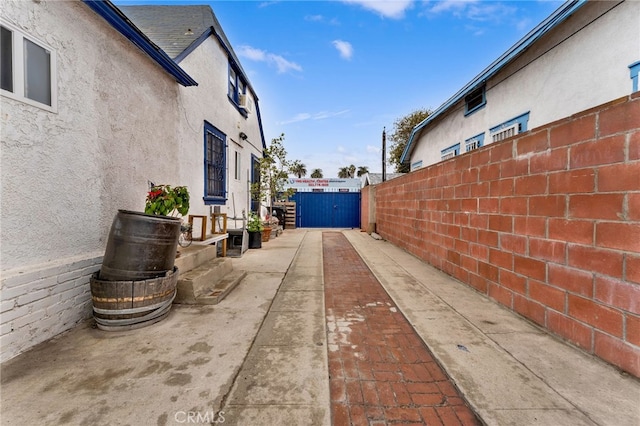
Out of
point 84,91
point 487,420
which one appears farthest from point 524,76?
point 84,91

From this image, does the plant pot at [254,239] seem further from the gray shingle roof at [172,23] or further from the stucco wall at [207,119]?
the gray shingle roof at [172,23]

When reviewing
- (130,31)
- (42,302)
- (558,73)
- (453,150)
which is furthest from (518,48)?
(42,302)

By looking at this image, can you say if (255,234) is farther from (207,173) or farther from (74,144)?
(74,144)

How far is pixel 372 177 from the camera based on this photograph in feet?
76.4

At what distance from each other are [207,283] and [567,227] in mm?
4240

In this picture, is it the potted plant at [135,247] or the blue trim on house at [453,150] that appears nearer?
the potted plant at [135,247]

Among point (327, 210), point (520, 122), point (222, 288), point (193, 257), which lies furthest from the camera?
point (327, 210)

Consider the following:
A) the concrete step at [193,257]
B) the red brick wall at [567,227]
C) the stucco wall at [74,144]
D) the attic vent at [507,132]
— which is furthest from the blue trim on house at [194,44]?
the attic vent at [507,132]

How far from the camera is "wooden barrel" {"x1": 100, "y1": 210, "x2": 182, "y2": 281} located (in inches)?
104

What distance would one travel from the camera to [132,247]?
266cm

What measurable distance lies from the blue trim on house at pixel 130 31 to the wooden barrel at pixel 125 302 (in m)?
2.92

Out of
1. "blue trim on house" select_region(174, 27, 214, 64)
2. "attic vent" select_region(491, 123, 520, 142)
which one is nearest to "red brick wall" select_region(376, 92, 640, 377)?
"attic vent" select_region(491, 123, 520, 142)

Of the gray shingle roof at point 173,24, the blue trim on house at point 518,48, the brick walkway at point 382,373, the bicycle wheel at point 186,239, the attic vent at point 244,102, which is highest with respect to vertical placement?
the gray shingle roof at point 173,24

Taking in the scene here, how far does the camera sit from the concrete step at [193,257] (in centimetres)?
370
